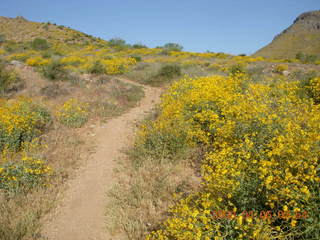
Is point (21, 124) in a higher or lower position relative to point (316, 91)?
lower

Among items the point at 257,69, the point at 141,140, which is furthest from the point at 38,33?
the point at 141,140

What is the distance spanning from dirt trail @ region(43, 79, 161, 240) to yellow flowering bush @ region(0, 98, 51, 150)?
65.4 inches

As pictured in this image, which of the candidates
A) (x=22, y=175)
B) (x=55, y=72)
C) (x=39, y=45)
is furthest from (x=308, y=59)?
(x=39, y=45)

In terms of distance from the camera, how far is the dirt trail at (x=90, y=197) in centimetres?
323

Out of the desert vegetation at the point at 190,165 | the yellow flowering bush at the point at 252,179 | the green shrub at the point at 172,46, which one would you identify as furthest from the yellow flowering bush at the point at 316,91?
the green shrub at the point at 172,46

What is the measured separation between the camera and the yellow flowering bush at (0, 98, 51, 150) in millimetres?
5254

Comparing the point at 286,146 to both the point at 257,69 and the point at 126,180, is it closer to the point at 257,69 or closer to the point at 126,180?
the point at 126,180

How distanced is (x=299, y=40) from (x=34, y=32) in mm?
56064

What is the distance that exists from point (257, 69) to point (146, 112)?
9.32 meters

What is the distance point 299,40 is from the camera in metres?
52.1

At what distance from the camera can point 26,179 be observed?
12.9 ft

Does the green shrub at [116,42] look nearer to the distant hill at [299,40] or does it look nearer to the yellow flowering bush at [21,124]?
the yellow flowering bush at [21,124]

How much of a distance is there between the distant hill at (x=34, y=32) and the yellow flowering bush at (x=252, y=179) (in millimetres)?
36485

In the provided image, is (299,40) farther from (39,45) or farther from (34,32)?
(34,32)
